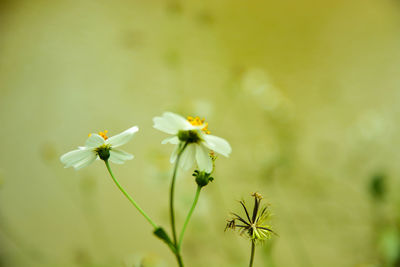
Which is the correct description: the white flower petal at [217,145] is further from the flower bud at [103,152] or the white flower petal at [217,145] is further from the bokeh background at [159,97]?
the bokeh background at [159,97]

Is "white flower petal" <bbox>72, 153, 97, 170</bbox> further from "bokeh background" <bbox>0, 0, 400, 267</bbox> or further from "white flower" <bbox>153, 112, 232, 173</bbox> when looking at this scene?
"bokeh background" <bbox>0, 0, 400, 267</bbox>

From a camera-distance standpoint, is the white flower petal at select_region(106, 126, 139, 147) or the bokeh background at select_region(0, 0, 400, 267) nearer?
the white flower petal at select_region(106, 126, 139, 147)

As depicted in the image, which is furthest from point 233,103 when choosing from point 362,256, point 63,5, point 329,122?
point 63,5

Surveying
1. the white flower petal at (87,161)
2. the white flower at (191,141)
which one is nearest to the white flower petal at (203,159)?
the white flower at (191,141)

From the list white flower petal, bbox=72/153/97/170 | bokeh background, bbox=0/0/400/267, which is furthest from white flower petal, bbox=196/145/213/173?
bokeh background, bbox=0/0/400/267

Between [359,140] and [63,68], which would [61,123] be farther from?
[359,140]

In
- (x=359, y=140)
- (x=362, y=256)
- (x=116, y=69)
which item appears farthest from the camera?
(x=116, y=69)

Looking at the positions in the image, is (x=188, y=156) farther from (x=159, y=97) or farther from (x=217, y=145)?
(x=159, y=97)
